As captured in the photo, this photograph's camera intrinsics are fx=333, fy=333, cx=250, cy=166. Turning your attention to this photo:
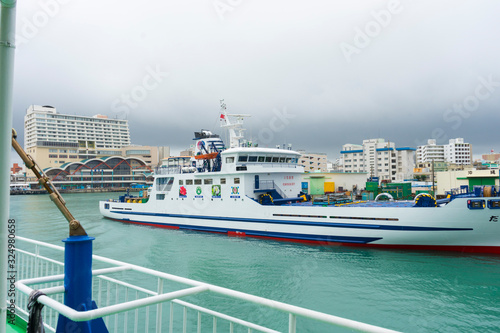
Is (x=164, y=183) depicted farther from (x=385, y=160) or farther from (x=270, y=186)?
(x=385, y=160)

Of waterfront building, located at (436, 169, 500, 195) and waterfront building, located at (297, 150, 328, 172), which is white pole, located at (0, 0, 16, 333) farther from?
waterfront building, located at (297, 150, 328, 172)

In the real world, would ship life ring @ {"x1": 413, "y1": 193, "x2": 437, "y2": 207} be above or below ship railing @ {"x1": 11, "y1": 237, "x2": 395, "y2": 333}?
above

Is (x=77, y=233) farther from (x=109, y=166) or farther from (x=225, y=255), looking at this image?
(x=109, y=166)

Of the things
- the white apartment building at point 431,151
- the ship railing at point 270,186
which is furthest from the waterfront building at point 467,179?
the white apartment building at point 431,151

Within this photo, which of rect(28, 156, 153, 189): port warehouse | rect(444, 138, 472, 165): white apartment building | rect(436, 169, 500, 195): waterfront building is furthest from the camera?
rect(444, 138, 472, 165): white apartment building

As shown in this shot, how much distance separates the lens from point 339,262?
12.9 m

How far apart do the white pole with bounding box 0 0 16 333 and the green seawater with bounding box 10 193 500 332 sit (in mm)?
6690

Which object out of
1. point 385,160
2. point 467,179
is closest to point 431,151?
point 385,160

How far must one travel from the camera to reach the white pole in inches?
71.8

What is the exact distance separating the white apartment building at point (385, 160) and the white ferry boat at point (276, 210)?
51731mm

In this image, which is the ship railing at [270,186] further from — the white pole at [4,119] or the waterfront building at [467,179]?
the waterfront building at [467,179]

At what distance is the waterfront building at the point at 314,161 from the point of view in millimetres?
83400

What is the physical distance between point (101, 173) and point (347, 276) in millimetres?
84621

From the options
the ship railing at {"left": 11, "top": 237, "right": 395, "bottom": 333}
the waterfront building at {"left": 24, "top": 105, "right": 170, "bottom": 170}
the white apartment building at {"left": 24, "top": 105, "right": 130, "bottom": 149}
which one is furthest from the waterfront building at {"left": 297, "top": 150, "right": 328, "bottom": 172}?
the ship railing at {"left": 11, "top": 237, "right": 395, "bottom": 333}
